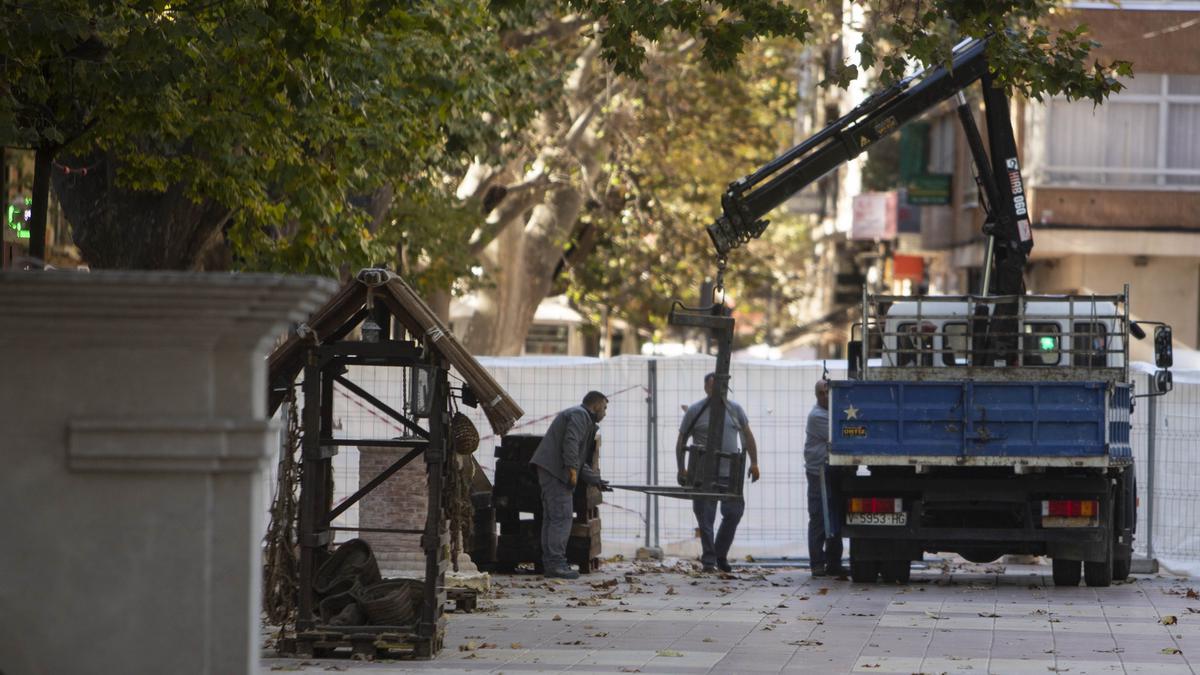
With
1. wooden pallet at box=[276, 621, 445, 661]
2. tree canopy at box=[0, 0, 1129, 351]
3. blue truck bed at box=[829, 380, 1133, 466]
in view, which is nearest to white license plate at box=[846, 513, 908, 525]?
blue truck bed at box=[829, 380, 1133, 466]

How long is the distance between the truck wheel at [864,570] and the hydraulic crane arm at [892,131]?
3094mm

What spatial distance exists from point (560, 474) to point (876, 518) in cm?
287

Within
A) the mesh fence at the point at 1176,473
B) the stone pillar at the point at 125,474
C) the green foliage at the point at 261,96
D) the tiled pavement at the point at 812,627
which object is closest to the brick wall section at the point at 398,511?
the tiled pavement at the point at 812,627

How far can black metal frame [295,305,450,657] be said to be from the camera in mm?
10789

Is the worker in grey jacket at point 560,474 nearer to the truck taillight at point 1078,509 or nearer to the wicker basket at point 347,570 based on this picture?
the truck taillight at point 1078,509

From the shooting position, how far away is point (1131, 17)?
101 feet


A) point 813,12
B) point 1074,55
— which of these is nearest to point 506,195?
point 813,12

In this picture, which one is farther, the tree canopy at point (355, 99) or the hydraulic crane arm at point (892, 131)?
the hydraulic crane arm at point (892, 131)

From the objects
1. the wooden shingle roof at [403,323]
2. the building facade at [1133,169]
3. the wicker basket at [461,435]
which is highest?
the building facade at [1133,169]

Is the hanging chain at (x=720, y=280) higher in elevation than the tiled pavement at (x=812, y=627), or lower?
higher

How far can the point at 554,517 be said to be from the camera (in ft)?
54.4

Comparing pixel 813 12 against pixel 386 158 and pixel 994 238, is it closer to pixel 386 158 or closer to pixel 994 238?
pixel 994 238

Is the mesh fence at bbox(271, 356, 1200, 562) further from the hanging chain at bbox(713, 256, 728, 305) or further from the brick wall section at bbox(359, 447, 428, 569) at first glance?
the brick wall section at bbox(359, 447, 428, 569)

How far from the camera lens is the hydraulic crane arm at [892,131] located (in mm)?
17078
